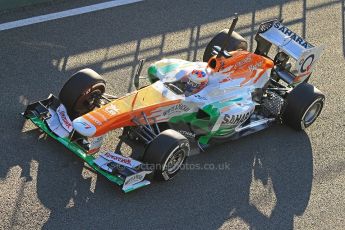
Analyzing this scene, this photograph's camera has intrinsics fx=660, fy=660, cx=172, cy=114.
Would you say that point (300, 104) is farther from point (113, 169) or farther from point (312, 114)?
point (113, 169)

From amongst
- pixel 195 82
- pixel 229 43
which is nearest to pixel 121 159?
pixel 195 82

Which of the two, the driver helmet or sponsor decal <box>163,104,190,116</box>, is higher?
the driver helmet

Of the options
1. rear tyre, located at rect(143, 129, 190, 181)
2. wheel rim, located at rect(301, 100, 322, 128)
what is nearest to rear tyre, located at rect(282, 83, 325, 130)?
wheel rim, located at rect(301, 100, 322, 128)

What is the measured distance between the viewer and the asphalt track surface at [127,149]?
7.37 m

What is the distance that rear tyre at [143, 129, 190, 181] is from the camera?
24.3 feet

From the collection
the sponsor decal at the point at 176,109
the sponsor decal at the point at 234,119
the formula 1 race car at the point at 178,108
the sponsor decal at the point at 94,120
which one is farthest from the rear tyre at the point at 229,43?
the sponsor decal at the point at 94,120

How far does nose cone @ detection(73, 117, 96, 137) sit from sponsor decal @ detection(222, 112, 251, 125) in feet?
5.60

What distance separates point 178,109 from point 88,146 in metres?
1.18

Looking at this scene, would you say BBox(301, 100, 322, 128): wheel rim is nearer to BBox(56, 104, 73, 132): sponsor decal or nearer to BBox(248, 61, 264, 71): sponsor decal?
BBox(248, 61, 264, 71): sponsor decal

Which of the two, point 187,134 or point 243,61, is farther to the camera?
point 243,61

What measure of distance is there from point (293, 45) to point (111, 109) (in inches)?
116

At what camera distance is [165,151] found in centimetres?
740

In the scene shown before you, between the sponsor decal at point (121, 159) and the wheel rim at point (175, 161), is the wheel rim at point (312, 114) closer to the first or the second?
the wheel rim at point (175, 161)

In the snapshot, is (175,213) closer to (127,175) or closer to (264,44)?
(127,175)
